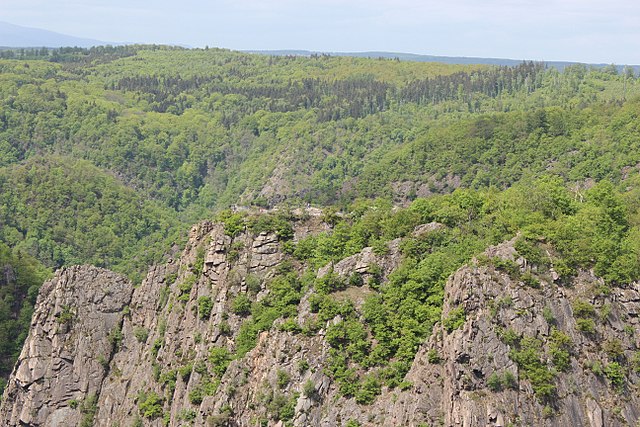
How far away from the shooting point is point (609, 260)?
6206 centimetres

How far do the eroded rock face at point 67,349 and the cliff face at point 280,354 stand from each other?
0.40ft

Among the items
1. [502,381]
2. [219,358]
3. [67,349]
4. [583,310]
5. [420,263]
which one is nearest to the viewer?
[502,381]

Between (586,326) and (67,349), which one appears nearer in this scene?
(586,326)

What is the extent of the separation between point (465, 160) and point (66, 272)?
11047 centimetres

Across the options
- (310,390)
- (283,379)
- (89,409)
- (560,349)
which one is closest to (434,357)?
(560,349)

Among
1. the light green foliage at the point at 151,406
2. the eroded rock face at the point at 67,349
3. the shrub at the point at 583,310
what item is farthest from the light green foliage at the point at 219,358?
the shrub at the point at 583,310

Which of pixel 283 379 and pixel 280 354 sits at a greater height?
pixel 280 354

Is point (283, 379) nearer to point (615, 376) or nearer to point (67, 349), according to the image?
point (615, 376)

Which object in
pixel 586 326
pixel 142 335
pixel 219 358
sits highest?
pixel 586 326

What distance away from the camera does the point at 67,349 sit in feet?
298

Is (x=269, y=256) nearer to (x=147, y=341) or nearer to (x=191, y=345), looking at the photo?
(x=191, y=345)

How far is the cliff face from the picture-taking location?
55781 millimetres

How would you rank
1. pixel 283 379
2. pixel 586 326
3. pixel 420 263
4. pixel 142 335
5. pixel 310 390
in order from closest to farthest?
pixel 586 326
pixel 310 390
pixel 283 379
pixel 420 263
pixel 142 335

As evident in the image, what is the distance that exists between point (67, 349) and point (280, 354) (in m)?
34.0
